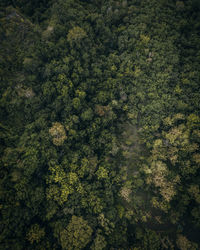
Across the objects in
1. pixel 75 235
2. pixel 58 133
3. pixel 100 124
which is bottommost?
pixel 75 235

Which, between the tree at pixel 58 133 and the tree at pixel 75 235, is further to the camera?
the tree at pixel 58 133

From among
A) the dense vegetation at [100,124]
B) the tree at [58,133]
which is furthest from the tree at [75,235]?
the tree at [58,133]

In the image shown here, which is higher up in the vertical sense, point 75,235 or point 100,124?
point 100,124

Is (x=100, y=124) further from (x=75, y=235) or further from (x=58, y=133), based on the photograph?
(x=75, y=235)

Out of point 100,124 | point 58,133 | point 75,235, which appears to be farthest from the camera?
point 100,124

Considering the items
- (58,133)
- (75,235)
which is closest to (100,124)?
(58,133)

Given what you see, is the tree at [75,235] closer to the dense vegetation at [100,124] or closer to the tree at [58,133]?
the dense vegetation at [100,124]

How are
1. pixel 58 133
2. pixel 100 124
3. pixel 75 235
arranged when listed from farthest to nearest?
pixel 100 124
pixel 58 133
pixel 75 235

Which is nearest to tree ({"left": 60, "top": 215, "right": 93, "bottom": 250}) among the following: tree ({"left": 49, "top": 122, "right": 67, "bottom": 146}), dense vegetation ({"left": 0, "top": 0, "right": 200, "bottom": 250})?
dense vegetation ({"left": 0, "top": 0, "right": 200, "bottom": 250})
